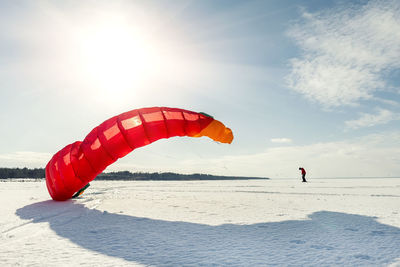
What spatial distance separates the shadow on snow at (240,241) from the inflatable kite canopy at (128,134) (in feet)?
10.3

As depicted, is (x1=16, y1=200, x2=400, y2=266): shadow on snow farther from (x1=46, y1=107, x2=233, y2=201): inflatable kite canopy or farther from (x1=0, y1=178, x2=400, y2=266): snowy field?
(x1=46, y1=107, x2=233, y2=201): inflatable kite canopy

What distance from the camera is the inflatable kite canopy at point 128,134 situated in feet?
27.3

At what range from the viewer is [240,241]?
3830 mm

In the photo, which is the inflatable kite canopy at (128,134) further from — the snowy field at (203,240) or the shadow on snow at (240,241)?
the shadow on snow at (240,241)

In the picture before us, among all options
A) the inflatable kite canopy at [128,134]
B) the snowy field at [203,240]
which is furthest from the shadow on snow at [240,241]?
the inflatable kite canopy at [128,134]

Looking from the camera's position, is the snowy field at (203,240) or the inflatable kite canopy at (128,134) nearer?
the snowy field at (203,240)

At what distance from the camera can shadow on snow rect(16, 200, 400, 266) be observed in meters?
3.04

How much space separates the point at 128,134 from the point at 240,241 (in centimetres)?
567

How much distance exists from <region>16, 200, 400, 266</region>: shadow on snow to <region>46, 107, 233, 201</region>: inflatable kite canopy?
3154 millimetres

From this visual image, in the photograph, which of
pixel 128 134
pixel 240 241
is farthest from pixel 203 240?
pixel 128 134

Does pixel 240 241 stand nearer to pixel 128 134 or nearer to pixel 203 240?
pixel 203 240

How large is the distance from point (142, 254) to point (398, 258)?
325cm

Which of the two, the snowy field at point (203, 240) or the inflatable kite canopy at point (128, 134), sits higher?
the inflatable kite canopy at point (128, 134)

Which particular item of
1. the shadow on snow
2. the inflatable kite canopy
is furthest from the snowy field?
the inflatable kite canopy
